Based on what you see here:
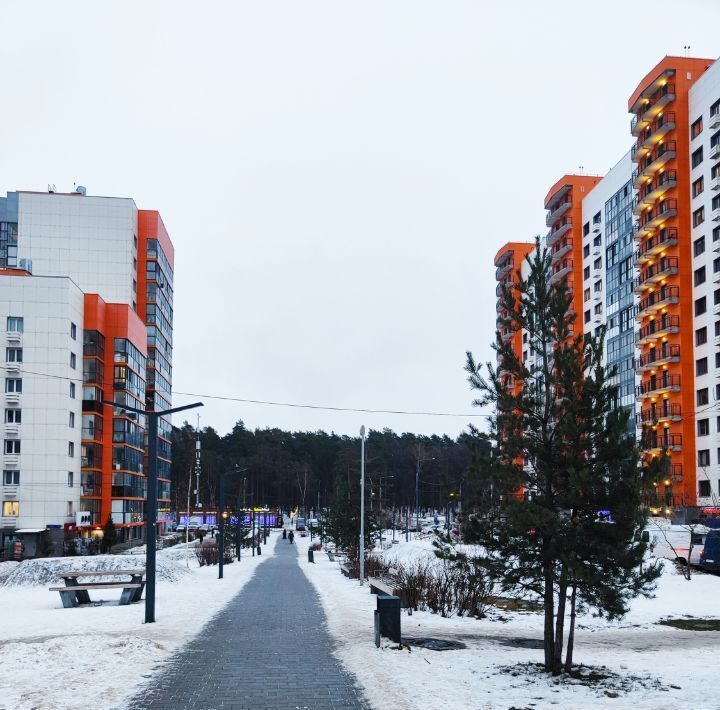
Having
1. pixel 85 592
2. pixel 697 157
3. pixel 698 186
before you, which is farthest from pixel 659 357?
pixel 85 592

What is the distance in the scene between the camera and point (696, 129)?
222 feet

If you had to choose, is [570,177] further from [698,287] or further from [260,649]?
[260,649]

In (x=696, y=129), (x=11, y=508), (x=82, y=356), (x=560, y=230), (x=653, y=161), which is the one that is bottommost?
(x=11, y=508)

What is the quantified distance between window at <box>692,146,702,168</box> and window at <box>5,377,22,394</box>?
56.8 metres

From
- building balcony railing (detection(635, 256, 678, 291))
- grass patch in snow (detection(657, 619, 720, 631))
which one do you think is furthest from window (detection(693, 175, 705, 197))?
grass patch in snow (detection(657, 619, 720, 631))

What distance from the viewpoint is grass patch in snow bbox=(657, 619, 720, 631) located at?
1991 cm

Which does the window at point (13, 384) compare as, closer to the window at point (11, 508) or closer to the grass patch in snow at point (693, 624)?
the window at point (11, 508)

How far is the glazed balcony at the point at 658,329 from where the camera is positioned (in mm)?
69438

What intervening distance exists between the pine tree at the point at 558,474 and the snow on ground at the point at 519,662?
3.98 ft

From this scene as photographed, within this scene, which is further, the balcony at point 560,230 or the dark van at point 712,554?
the balcony at point 560,230

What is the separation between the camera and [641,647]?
16875 mm

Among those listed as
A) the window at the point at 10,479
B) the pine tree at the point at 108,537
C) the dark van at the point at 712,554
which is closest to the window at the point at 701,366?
the dark van at the point at 712,554

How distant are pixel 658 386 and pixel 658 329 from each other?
4737mm

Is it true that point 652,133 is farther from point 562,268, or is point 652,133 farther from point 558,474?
point 558,474
